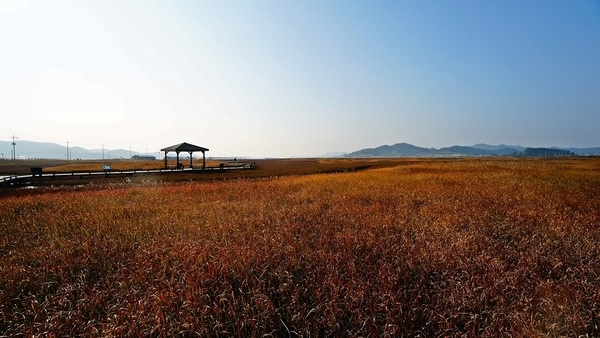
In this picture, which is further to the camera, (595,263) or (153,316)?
(595,263)

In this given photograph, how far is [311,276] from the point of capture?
5.72 metres

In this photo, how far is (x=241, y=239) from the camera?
7910 mm

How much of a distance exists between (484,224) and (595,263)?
340 cm

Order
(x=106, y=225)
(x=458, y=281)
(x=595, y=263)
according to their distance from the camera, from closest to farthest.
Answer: (x=458, y=281) → (x=595, y=263) → (x=106, y=225)

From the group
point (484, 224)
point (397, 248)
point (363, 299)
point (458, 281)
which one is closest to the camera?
point (363, 299)

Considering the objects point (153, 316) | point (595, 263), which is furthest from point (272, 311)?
point (595, 263)

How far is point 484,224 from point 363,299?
7036 mm

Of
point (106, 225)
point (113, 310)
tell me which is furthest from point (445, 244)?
point (106, 225)

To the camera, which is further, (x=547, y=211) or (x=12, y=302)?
(x=547, y=211)

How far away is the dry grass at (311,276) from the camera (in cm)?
417

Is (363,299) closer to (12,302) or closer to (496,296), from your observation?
(496,296)

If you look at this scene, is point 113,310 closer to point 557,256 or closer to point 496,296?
point 496,296

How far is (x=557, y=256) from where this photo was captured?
6.27m

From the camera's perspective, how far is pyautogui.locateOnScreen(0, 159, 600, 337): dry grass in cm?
417
